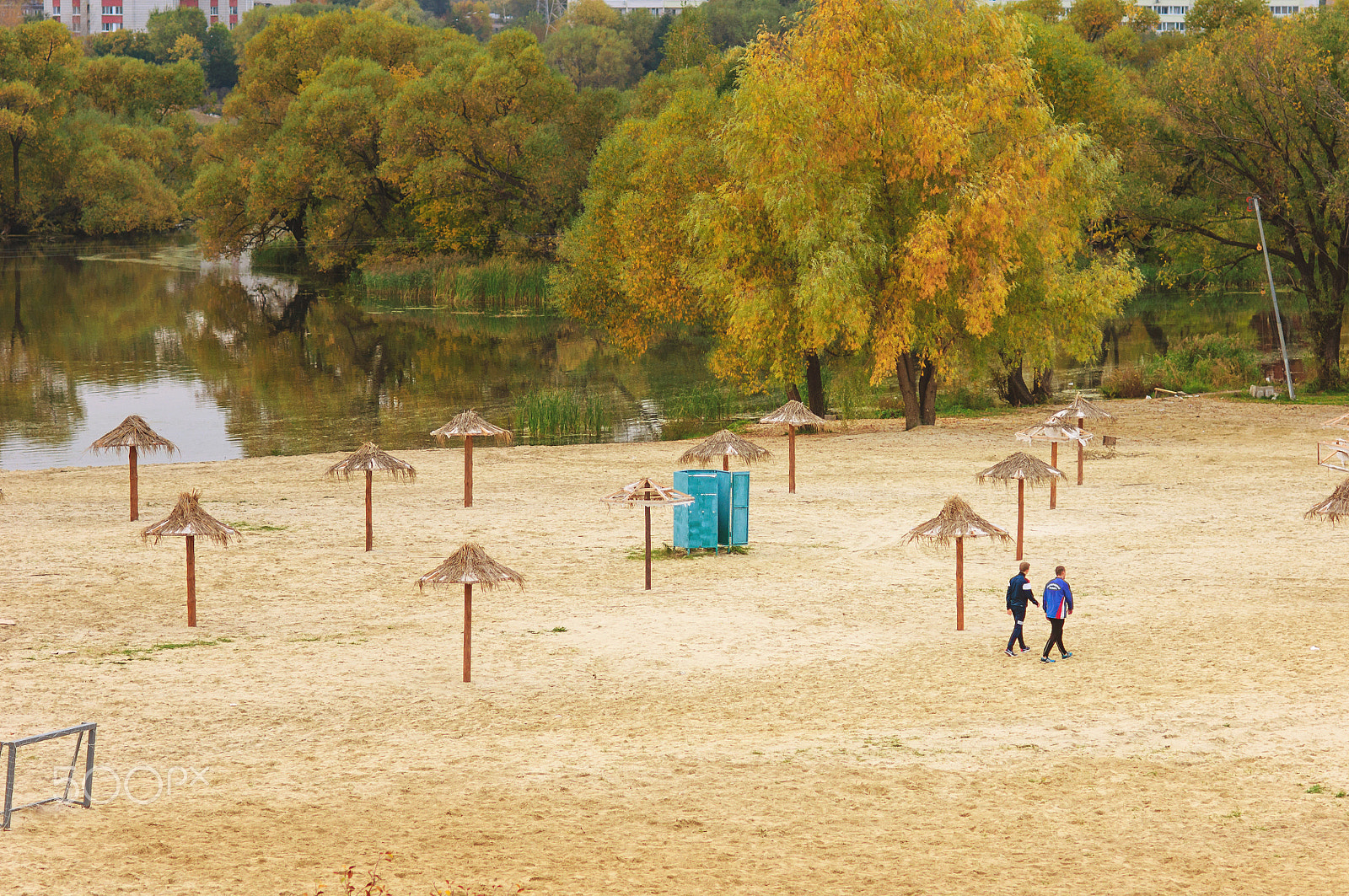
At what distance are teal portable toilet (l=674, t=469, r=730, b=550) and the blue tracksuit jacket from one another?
26.5ft

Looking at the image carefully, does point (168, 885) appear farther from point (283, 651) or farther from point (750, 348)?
point (750, 348)

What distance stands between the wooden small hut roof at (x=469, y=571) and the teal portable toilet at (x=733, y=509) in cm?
833

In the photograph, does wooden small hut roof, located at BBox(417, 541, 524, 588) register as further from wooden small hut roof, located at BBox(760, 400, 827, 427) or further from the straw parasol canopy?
wooden small hut roof, located at BBox(760, 400, 827, 427)

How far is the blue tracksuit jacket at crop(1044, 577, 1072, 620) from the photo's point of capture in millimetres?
17375

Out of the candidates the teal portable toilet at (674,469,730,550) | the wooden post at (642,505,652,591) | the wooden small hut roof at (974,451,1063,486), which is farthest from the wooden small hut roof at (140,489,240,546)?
the wooden small hut roof at (974,451,1063,486)

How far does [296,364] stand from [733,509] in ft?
116

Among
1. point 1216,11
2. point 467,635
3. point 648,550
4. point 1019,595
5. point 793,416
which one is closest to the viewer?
point 467,635

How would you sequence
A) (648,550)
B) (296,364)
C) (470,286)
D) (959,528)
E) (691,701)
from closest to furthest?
(691,701)
(959,528)
(648,550)
(296,364)
(470,286)

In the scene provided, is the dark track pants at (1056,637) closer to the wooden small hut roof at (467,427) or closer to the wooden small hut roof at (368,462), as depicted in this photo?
the wooden small hut roof at (368,462)

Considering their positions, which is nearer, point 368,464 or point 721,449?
point 368,464

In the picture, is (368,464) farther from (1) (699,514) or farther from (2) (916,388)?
(2) (916,388)

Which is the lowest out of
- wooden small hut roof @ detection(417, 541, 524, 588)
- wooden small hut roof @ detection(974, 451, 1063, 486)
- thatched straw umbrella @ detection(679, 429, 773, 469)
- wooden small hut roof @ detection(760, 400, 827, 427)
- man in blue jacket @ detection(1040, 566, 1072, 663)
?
man in blue jacket @ detection(1040, 566, 1072, 663)

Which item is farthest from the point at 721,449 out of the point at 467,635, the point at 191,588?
the point at 191,588

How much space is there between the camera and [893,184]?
37656 mm
